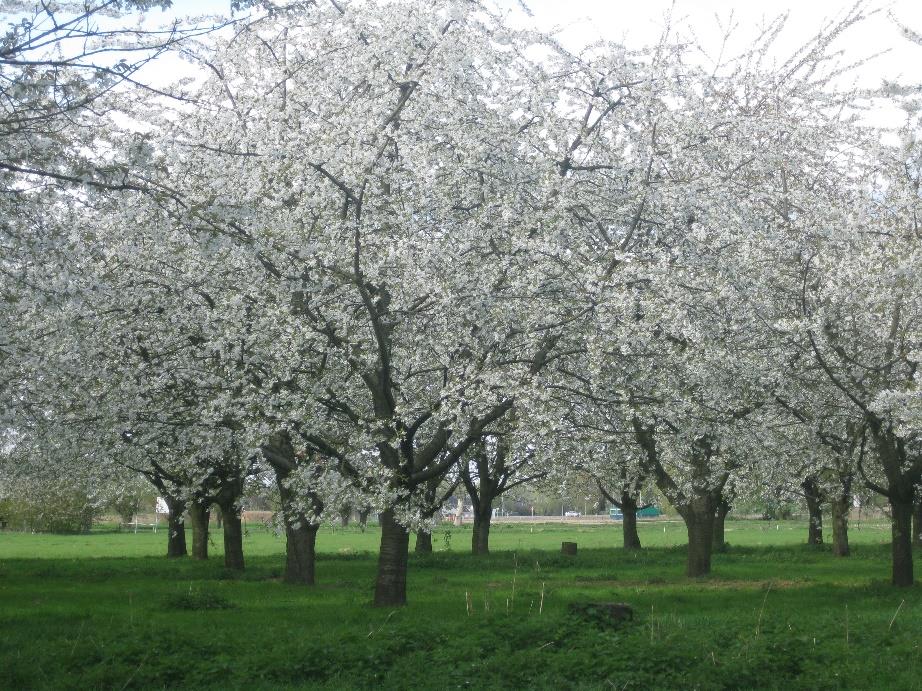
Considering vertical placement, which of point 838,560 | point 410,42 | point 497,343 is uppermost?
point 410,42

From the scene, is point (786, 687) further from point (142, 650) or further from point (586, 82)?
point (586, 82)

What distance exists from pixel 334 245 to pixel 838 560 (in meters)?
27.0

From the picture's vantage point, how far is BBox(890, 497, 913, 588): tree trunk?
22484mm

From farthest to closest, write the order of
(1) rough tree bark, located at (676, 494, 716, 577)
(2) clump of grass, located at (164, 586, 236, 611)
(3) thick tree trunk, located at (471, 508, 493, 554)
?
(3) thick tree trunk, located at (471, 508, 493, 554) → (1) rough tree bark, located at (676, 494, 716, 577) → (2) clump of grass, located at (164, 586, 236, 611)

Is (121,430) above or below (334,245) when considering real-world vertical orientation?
below

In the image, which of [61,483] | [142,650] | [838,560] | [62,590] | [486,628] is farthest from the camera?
[838,560]

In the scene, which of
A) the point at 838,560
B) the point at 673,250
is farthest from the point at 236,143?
the point at 838,560

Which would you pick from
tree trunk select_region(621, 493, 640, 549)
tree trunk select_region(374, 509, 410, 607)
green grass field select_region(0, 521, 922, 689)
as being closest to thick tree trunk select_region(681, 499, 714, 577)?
green grass field select_region(0, 521, 922, 689)

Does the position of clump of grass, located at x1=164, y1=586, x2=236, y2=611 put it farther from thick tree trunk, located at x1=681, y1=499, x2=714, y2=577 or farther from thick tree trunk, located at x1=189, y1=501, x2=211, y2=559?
thick tree trunk, located at x1=189, y1=501, x2=211, y2=559

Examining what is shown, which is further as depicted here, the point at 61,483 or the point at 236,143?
the point at 61,483

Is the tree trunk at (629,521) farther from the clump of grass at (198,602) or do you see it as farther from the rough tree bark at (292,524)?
the clump of grass at (198,602)

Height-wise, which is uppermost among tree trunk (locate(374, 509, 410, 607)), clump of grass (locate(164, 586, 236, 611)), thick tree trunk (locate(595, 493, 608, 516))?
tree trunk (locate(374, 509, 410, 607))

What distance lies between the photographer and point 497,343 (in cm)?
1786

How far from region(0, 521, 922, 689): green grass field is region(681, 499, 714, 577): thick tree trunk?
1.04 m
